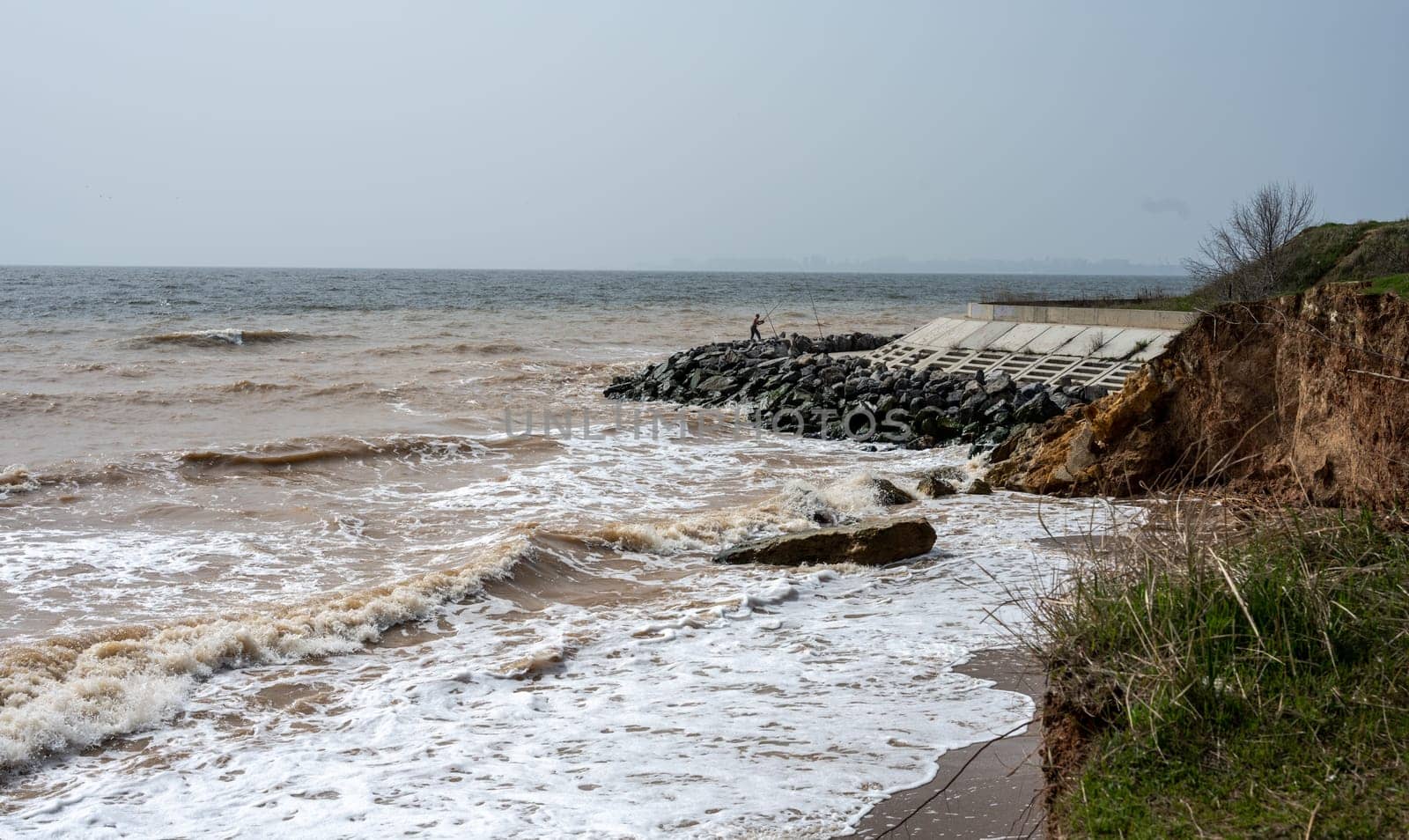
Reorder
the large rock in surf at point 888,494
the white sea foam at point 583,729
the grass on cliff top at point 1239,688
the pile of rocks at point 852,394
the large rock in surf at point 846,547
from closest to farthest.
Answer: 1. the grass on cliff top at point 1239,688
2. the white sea foam at point 583,729
3. the large rock in surf at point 846,547
4. the large rock in surf at point 888,494
5. the pile of rocks at point 852,394

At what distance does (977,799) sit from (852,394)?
1735 cm

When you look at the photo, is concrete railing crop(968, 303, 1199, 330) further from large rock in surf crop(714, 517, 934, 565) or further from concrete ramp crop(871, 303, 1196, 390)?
large rock in surf crop(714, 517, 934, 565)

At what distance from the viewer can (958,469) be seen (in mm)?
15438

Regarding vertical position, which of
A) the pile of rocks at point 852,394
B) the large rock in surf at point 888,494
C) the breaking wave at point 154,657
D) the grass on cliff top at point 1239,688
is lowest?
the breaking wave at point 154,657

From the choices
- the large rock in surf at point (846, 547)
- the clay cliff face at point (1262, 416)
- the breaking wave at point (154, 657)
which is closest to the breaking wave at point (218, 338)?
the clay cliff face at point (1262, 416)

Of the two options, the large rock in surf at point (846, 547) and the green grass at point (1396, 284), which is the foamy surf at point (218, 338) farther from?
the green grass at point (1396, 284)

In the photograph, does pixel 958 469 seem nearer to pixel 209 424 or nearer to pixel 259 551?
pixel 259 551

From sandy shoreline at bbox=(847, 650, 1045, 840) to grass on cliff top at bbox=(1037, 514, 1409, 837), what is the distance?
1.61 ft

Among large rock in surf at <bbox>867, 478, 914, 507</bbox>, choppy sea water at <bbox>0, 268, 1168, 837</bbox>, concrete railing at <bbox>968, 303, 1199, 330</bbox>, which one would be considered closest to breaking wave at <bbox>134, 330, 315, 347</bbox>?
choppy sea water at <bbox>0, 268, 1168, 837</bbox>

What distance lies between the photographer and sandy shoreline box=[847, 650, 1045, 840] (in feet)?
15.6

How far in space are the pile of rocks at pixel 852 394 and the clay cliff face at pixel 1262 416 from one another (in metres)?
3.25

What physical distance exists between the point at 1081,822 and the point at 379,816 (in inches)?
132

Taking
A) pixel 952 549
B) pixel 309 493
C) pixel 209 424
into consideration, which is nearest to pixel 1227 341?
pixel 952 549

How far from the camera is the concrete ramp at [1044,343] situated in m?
21.0
